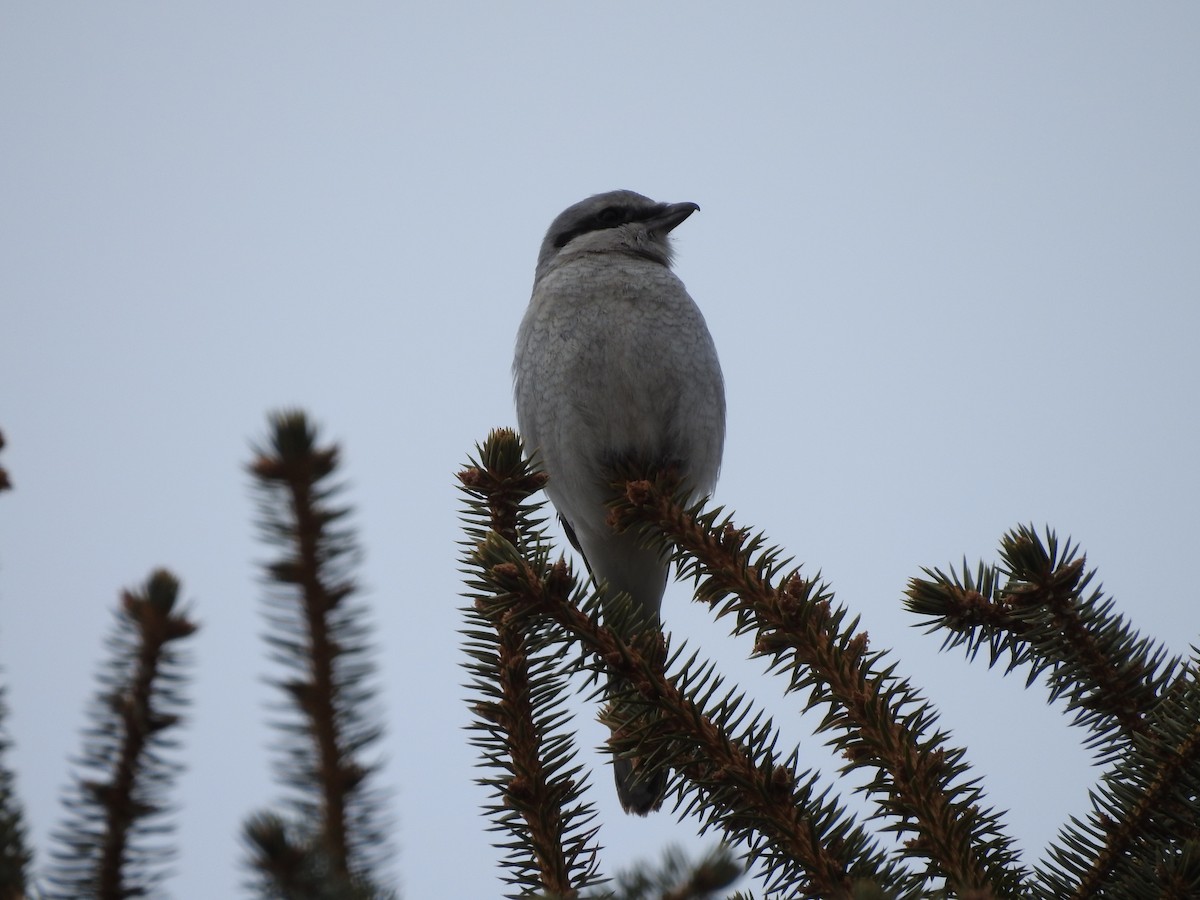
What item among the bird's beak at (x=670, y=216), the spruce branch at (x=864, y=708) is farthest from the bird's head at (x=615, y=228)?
the spruce branch at (x=864, y=708)

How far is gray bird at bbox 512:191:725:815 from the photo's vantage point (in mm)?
5285

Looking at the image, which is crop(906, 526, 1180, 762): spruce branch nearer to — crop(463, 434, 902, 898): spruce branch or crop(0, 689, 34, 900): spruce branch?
crop(463, 434, 902, 898): spruce branch

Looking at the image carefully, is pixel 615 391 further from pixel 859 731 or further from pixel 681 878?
pixel 681 878

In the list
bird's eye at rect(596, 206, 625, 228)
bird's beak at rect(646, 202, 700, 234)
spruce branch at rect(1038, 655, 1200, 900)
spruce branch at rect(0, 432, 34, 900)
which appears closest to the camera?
spruce branch at rect(0, 432, 34, 900)

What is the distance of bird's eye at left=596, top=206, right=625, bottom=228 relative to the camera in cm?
725

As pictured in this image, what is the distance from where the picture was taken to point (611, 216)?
23.9ft

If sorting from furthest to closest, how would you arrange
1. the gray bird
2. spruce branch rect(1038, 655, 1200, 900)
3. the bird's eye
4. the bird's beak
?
the bird's eye → the bird's beak → the gray bird → spruce branch rect(1038, 655, 1200, 900)

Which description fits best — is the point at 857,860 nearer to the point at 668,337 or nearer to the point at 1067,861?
the point at 1067,861

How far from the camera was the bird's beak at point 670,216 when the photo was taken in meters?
7.15

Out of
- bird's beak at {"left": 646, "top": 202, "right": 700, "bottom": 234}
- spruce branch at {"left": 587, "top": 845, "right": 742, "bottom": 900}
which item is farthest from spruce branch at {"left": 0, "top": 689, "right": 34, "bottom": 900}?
bird's beak at {"left": 646, "top": 202, "right": 700, "bottom": 234}

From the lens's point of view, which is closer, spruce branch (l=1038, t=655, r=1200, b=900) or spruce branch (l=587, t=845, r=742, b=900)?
spruce branch (l=587, t=845, r=742, b=900)

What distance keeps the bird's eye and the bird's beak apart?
0.72ft

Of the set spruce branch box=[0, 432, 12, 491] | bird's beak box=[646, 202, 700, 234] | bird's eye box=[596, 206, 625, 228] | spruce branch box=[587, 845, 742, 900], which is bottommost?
spruce branch box=[587, 845, 742, 900]

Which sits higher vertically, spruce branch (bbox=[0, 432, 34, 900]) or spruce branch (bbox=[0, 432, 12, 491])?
spruce branch (bbox=[0, 432, 12, 491])
